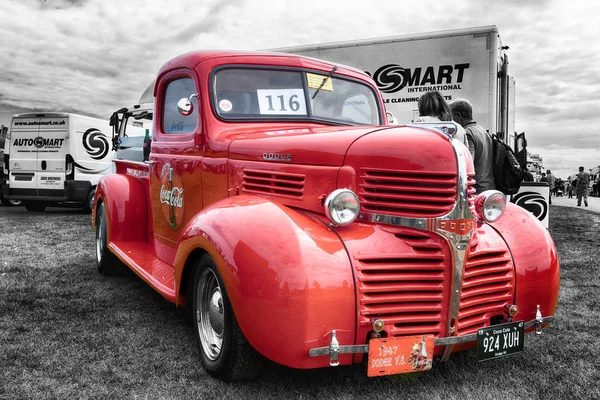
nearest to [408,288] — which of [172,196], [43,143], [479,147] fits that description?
[172,196]

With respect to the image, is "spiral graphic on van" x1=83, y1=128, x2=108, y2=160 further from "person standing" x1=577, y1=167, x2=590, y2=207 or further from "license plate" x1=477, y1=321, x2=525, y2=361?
"person standing" x1=577, y1=167, x2=590, y2=207

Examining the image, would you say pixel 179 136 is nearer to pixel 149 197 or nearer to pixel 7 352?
pixel 149 197

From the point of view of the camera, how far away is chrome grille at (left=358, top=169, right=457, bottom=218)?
2643mm

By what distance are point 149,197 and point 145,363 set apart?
204 centimetres

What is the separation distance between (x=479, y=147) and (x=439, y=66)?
3.64m

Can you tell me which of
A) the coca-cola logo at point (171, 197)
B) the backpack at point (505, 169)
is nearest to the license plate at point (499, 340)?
the coca-cola logo at point (171, 197)

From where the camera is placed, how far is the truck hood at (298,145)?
286 centimetres

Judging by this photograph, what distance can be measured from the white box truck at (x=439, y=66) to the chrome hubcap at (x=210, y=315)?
19.3ft

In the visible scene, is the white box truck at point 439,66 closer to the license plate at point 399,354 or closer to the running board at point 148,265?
the running board at point 148,265

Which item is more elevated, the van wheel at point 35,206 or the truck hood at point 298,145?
the truck hood at point 298,145

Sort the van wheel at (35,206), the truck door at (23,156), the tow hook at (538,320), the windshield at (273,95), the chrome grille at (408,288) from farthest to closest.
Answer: the van wheel at (35,206) → the truck door at (23,156) → the windshield at (273,95) → the tow hook at (538,320) → the chrome grille at (408,288)

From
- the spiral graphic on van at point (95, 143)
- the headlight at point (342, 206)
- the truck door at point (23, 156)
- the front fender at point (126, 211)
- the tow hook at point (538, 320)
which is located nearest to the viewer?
the headlight at point (342, 206)

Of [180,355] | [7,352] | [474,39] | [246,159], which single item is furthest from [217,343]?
[474,39]

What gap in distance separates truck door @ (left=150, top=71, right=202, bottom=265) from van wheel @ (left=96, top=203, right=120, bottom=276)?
3.21ft
